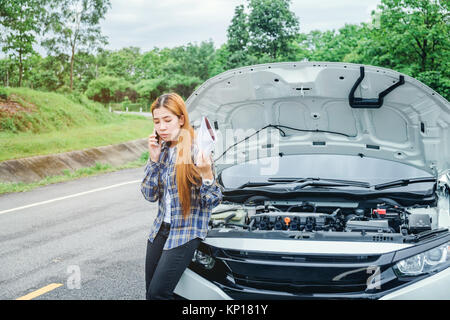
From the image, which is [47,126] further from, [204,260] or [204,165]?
[204,165]

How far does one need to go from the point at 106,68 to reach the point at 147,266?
222 ft

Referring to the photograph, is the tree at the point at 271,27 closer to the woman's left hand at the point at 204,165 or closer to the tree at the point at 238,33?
the tree at the point at 238,33

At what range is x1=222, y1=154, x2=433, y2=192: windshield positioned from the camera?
425 centimetres

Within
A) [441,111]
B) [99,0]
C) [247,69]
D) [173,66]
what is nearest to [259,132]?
[247,69]

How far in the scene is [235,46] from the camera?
3077cm

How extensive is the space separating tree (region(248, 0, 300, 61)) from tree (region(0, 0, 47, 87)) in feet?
42.9

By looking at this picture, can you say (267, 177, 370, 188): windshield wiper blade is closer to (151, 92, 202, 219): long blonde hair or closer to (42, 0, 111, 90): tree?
(151, 92, 202, 219): long blonde hair

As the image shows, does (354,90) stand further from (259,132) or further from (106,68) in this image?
(106,68)

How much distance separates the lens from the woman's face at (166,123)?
2.89 metres

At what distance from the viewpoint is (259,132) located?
4660 millimetres

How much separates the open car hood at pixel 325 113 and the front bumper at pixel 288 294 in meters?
1.62

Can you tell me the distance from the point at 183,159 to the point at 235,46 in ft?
94.9
